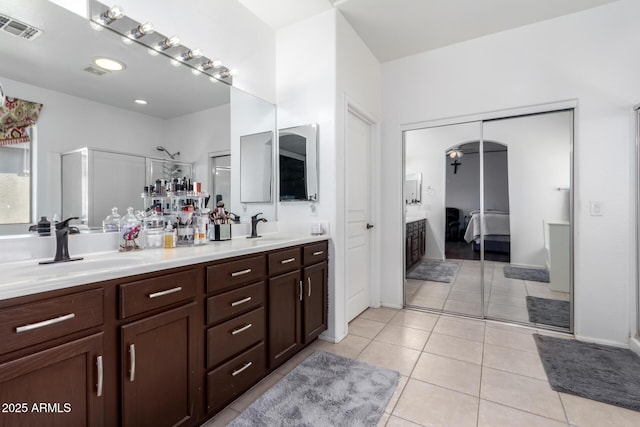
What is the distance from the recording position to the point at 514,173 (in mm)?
2965

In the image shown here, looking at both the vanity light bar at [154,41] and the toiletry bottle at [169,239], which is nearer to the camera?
the vanity light bar at [154,41]

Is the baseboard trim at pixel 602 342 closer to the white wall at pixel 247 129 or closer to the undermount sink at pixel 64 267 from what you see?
the white wall at pixel 247 129

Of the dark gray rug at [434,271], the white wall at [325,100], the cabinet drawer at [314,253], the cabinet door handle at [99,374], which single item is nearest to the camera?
the cabinet door handle at [99,374]

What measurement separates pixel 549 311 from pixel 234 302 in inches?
117

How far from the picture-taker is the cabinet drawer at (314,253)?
7.32 ft

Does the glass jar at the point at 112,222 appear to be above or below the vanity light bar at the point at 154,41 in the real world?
below

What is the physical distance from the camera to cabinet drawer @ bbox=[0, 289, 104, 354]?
0.87 m

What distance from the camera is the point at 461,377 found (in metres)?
1.98

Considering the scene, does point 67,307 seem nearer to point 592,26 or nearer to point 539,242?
point 539,242

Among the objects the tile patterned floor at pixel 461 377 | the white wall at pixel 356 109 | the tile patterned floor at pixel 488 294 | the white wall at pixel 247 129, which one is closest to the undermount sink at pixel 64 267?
the tile patterned floor at pixel 461 377

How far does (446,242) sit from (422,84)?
180cm

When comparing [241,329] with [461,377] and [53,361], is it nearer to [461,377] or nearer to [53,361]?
[53,361]

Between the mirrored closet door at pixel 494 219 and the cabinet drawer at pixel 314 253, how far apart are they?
1378 mm

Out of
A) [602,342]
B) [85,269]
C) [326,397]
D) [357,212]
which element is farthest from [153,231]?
[602,342]
